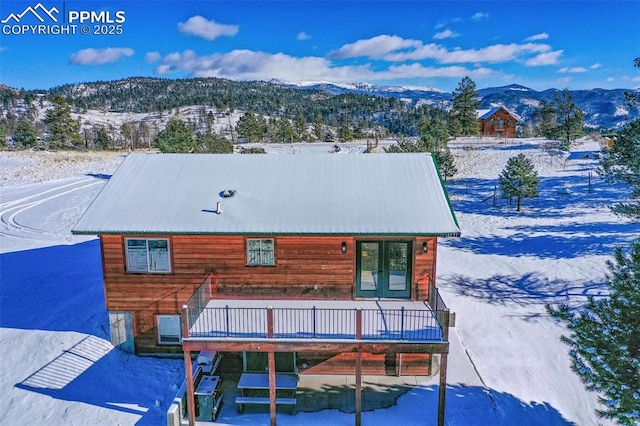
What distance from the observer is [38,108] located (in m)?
125

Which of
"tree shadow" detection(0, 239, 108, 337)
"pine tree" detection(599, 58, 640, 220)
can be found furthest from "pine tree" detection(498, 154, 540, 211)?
"tree shadow" detection(0, 239, 108, 337)

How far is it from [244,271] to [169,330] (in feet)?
10.1

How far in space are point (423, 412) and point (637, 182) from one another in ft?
30.8

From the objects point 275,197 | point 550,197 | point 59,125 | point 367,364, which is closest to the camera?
point 367,364

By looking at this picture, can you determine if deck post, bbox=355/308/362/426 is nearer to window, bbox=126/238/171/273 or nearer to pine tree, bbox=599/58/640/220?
window, bbox=126/238/171/273

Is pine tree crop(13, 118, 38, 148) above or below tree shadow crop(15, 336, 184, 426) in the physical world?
above

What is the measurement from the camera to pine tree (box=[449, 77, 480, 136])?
213 feet

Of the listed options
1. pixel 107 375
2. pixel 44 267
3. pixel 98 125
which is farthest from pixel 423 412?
pixel 98 125

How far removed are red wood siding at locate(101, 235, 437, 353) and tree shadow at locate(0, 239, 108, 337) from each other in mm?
2996

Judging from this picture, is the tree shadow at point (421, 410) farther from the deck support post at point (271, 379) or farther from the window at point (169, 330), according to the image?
the window at point (169, 330)

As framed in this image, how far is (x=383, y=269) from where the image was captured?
12.7 metres

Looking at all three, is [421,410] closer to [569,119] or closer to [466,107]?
[569,119]

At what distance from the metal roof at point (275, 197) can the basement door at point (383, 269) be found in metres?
0.83

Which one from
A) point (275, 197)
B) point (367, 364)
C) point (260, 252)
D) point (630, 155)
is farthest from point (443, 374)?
point (630, 155)
